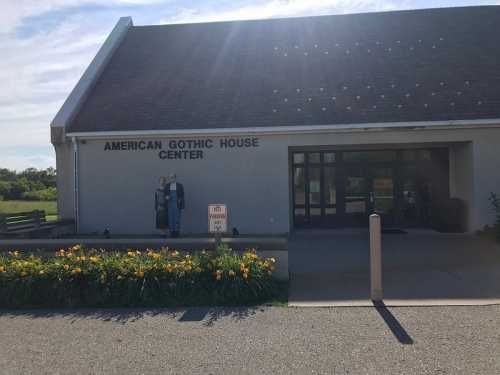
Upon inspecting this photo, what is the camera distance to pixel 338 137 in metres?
13.7

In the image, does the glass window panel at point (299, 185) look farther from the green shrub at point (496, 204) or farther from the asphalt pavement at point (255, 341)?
the asphalt pavement at point (255, 341)

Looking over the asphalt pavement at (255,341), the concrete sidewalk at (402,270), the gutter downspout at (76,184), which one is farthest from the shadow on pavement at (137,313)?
the gutter downspout at (76,184)

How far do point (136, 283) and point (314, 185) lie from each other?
9643 mm

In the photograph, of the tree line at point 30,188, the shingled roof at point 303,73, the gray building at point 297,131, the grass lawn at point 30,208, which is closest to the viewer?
the gray building at point 297,131

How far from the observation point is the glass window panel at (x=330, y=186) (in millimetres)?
15875

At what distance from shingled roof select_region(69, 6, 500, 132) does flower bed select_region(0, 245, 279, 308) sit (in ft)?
22.8

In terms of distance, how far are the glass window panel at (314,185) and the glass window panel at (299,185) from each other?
22 centimetres

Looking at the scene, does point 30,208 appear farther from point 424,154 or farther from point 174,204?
point 424,154

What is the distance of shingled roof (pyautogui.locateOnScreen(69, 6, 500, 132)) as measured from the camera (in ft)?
45.6

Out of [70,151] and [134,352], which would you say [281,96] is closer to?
[70,151]

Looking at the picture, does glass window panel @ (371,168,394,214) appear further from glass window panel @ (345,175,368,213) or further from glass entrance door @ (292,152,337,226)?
glass entrance door @ (292,152,337,226)

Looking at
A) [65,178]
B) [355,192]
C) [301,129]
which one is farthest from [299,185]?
[65,178]

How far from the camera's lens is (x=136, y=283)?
23.4 feet

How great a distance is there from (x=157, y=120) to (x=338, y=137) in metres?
5.13
